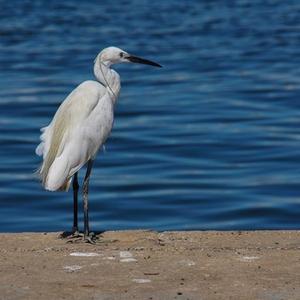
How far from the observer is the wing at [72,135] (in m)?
9.35

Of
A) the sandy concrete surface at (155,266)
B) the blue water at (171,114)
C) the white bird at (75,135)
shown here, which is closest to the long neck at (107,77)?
the white bird at (75,135)

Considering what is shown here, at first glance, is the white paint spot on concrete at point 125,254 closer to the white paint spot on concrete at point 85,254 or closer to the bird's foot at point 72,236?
the white paint spot on concrete at point 85,254

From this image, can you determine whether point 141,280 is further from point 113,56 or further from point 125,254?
point 113,56

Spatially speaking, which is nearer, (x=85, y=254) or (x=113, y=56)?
(x=85, y=254)

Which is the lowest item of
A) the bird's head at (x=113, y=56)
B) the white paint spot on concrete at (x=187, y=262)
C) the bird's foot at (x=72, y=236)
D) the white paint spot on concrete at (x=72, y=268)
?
the bird's foot at (x=72, y=236)

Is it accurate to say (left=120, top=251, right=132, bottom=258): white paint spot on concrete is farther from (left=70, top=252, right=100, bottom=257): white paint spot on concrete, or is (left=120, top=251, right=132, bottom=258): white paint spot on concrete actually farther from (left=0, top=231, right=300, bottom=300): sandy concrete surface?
(left=70, top=252, right=100, bottom=257): white paint spot on concrete

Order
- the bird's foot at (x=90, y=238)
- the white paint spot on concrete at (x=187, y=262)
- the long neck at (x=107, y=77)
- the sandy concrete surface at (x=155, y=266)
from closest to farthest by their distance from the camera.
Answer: the sandy concrete surface at (x=155, y=266), the white paint spot on concrete at (x=187, y=262), the bird's foot at (x=90, y=238), the long neck at (x=107, y=77)

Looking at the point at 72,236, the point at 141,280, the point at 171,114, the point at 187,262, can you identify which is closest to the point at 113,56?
the point at 72,236

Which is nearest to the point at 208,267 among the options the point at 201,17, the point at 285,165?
the point at 285,165

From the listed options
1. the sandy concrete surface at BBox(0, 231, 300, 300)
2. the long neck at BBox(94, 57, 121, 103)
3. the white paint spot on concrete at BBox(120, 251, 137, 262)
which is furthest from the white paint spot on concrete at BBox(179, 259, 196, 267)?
the long neck at BBox(94, 57, 121, 103)

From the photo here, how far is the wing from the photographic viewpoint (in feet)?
30.7

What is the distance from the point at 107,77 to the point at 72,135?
66cm

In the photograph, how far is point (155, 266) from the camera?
7.89m

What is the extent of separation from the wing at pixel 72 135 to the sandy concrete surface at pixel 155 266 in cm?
57
